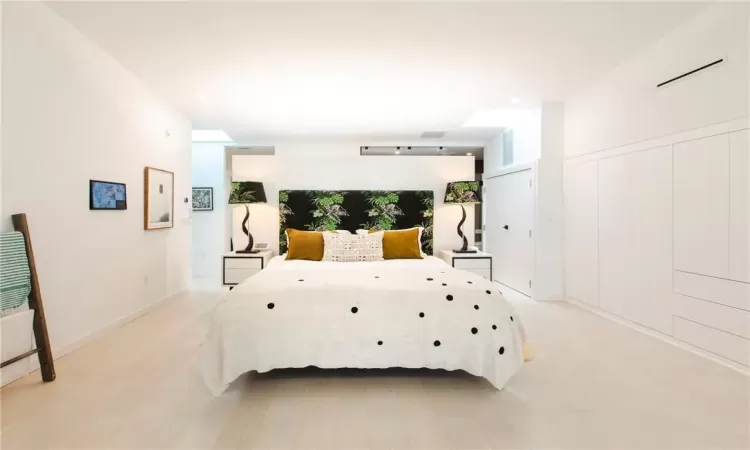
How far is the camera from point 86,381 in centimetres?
248

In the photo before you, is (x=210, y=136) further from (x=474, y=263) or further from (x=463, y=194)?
(x=474, y=263)

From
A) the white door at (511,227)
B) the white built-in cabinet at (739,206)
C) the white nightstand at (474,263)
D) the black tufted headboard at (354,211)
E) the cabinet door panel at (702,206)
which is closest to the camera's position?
the white built-in cabinet at (739,206)

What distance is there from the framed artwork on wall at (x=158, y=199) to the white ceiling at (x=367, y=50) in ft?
3.05

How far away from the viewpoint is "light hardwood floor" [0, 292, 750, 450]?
6.07 ft

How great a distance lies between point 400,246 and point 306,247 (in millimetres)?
1126

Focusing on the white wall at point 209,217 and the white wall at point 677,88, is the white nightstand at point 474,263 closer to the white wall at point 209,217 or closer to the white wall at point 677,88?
the white wall at point 677,88

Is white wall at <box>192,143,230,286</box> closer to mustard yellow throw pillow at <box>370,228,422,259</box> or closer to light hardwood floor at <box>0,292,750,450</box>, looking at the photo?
mustard yellow throw pillow at <box>370,228,422,259</box>

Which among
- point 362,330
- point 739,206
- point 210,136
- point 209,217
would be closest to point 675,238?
point 739,206

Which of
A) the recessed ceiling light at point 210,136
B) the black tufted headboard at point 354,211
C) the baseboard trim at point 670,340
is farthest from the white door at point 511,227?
the recessed ceiling light at point 210,136

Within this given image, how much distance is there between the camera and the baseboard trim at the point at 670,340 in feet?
8.82

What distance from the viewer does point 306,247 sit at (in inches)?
174

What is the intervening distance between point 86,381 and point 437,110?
4.34 metres

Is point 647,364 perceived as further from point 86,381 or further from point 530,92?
point 86,381

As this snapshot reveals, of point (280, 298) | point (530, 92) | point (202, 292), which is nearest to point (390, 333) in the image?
point (280, 298)
